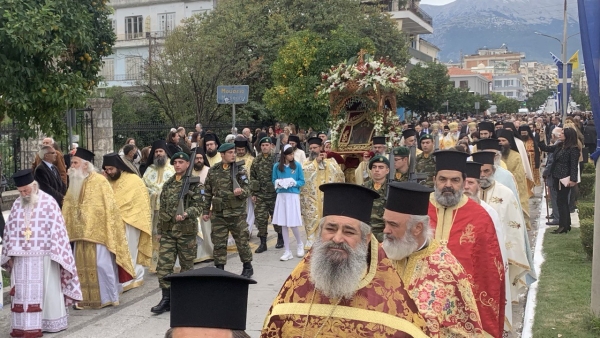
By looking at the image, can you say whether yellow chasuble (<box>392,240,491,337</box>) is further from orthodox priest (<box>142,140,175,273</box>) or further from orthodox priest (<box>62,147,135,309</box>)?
orthodox priest (<box>142,140,175,273</box>)

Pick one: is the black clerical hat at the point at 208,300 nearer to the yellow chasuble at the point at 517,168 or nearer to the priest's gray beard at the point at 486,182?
the priest's gray beard at the point at 486,182

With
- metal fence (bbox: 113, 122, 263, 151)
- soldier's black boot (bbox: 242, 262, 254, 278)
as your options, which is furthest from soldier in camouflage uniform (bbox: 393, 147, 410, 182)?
metal fence (bbox: 113, 122, 263, 151)

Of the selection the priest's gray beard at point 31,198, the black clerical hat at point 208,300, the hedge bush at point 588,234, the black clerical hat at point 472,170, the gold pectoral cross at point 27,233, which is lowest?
the hedge bush at point 588,234

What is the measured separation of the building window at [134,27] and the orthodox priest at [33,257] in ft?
163

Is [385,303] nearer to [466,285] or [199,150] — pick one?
[466,285]

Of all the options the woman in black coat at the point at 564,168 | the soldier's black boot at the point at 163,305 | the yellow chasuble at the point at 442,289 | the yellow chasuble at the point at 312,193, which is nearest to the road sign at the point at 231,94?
the yellow chasuble at the point at 312,193

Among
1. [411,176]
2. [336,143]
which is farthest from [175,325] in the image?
[336,143]

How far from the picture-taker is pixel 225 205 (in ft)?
34.2

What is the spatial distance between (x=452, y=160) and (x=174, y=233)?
4276mm

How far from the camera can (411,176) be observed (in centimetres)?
973

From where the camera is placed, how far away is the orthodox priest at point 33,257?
8180 mm

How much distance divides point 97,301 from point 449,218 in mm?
5558

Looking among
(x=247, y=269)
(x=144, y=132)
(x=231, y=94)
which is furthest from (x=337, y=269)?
(x=144, y=132)

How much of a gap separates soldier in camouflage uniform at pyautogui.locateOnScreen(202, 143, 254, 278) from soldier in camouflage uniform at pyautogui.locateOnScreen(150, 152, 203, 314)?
106 cm
